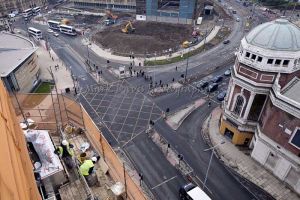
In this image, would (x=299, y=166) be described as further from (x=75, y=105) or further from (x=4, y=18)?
(x=4, y=18)

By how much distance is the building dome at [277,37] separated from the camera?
36.0m

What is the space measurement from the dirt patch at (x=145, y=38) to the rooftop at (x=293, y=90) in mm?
52865

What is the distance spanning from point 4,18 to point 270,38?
124810mm

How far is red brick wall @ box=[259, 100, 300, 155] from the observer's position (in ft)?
116

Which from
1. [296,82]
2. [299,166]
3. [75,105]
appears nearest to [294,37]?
[296,82]

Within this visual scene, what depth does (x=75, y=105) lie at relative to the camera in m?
26.3

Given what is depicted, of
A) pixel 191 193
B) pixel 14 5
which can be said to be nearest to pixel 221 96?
pixel 191 193

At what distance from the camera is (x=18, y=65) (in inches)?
2256

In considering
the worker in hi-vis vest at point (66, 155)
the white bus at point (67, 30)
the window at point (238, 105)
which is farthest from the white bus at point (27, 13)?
the worker in hi-vis vest at point (66, 155)

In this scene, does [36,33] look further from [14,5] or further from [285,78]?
[285,78]

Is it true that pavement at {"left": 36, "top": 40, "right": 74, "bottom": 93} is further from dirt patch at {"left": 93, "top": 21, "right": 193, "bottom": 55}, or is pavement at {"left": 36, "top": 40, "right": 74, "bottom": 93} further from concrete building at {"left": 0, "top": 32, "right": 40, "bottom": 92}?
dirt patch at {"left": 93, "top": 21, "right": 193, "bottom": 55}

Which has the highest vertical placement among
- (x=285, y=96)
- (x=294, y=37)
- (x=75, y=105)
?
(x=294, y=37)

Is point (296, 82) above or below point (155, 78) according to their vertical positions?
above

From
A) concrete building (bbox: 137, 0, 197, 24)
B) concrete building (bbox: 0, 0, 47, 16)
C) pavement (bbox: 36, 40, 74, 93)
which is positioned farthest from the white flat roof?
concrete building (bbox: 0, 0, 47, 16)
